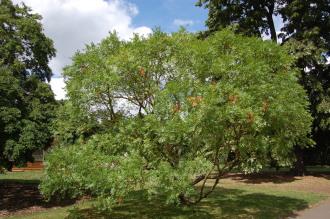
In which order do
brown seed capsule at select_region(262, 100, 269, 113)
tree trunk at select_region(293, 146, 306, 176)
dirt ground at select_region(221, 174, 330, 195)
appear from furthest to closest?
tree trunk at select_region(293, 146, 306, 176) → dirt ground at select_region(221, 174, 330, 195) → brown seed capsule at select_region(262, 100, 269, 113)

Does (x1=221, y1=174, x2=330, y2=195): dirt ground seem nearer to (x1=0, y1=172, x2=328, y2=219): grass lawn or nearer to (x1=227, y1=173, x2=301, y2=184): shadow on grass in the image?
(x1=227, y1=173, x2=301, y2=184): shadow on grass

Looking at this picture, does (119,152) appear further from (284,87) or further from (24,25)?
(24,25)

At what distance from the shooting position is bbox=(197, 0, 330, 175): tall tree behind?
25484 mm

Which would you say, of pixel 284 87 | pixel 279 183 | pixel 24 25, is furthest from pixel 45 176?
pixel 279 183

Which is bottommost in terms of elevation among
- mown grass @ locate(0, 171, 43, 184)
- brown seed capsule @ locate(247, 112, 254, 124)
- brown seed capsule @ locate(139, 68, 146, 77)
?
mown grass @ locate(0, 171, 43, 184)

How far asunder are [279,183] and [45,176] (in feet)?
55.4

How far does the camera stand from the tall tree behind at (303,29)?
83.6 feet

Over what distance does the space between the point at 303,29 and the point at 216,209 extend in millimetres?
16240

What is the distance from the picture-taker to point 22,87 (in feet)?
70.1

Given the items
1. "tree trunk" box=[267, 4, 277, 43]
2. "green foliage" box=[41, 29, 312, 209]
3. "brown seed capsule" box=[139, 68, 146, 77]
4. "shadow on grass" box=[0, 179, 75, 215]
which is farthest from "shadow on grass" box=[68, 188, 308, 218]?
"tree trunk" box=[267, 4, 277, 43]

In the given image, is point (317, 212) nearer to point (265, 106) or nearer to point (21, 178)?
point (265, 106)

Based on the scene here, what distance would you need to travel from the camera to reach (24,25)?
2208cm

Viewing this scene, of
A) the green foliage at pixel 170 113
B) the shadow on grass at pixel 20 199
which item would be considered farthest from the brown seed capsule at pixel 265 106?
the shadow on grass at pixel 20 199

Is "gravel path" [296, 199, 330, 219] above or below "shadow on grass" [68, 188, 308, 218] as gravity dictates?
below
